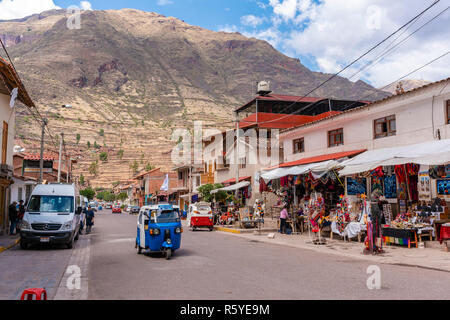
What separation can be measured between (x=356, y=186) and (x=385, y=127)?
10.9 ft

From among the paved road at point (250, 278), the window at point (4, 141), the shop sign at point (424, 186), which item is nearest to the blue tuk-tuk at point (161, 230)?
the paved road at point (250, 278)

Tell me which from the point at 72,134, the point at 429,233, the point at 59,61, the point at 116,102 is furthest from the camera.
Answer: the point at 59,61

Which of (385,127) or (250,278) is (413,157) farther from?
(250,278)

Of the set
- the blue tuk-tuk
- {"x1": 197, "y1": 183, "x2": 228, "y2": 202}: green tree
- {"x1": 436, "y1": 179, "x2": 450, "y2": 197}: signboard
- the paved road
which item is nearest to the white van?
the paved road

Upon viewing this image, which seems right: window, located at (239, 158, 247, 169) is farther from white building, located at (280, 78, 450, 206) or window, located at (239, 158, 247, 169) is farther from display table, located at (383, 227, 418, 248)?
display table, located at (383, 227, 418, 248)

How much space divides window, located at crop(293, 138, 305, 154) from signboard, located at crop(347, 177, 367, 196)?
278 inches

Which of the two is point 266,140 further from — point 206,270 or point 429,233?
point 206,270

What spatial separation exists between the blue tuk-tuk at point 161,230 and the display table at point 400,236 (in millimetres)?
8526

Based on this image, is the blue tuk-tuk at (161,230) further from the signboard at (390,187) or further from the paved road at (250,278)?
the signboard at (390,187)

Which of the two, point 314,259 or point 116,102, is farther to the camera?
point 116,102
